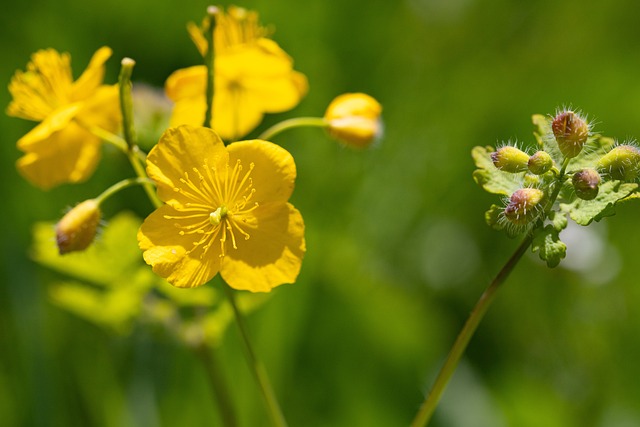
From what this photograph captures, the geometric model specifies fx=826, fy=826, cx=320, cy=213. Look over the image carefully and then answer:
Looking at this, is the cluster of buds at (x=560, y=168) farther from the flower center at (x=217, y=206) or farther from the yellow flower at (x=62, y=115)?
the yellow flower at (x=62, y=115)

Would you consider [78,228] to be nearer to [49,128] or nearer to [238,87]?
[49,128]

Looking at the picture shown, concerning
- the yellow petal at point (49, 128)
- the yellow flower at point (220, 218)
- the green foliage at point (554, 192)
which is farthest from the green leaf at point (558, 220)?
the yellow petal at point (49, 128)

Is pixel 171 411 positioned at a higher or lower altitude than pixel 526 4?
lower

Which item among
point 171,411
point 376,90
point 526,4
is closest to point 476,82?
point 376,90

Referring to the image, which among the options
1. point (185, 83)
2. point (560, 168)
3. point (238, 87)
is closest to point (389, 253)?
point (238, 87)

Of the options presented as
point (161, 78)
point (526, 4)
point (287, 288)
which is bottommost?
point (287, 288)

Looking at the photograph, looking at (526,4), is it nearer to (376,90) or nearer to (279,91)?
(376,90)
